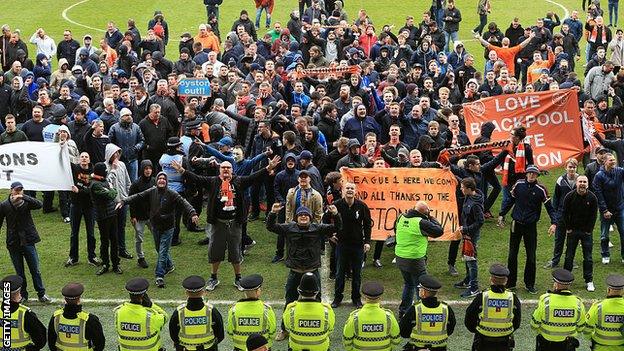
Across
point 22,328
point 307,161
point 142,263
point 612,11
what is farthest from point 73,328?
point 612,11

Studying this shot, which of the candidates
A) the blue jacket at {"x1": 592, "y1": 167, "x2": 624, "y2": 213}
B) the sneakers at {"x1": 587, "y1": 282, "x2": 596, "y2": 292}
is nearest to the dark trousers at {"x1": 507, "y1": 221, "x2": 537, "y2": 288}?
the sneakers at {"x1": 587, "y1": 282, "x2": 596, "y2": 292}

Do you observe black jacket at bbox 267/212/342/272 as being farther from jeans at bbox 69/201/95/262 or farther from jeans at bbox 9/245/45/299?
jeans at bbox 69/201/95/262

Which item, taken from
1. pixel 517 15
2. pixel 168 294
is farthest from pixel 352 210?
pixel 517 15

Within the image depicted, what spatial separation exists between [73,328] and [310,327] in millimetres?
2678

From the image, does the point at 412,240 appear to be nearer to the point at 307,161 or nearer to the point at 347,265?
the point at 347,265

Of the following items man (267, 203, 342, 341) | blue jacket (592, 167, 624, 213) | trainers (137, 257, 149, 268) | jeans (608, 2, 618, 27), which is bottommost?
trainers (137, 257, 149, 268)

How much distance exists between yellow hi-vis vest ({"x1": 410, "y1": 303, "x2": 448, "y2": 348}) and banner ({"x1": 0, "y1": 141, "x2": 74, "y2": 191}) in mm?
8152

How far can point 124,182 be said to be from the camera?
1666cm

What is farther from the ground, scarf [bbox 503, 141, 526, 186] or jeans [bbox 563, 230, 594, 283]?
scarf [bbox 503, 141, 526, 186]

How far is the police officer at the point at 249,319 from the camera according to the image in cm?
1140

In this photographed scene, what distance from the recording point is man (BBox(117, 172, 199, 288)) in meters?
15.6

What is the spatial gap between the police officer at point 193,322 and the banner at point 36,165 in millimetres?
6665

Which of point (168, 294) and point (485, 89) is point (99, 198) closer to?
point (168, 294)

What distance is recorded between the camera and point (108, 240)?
16438 mm
